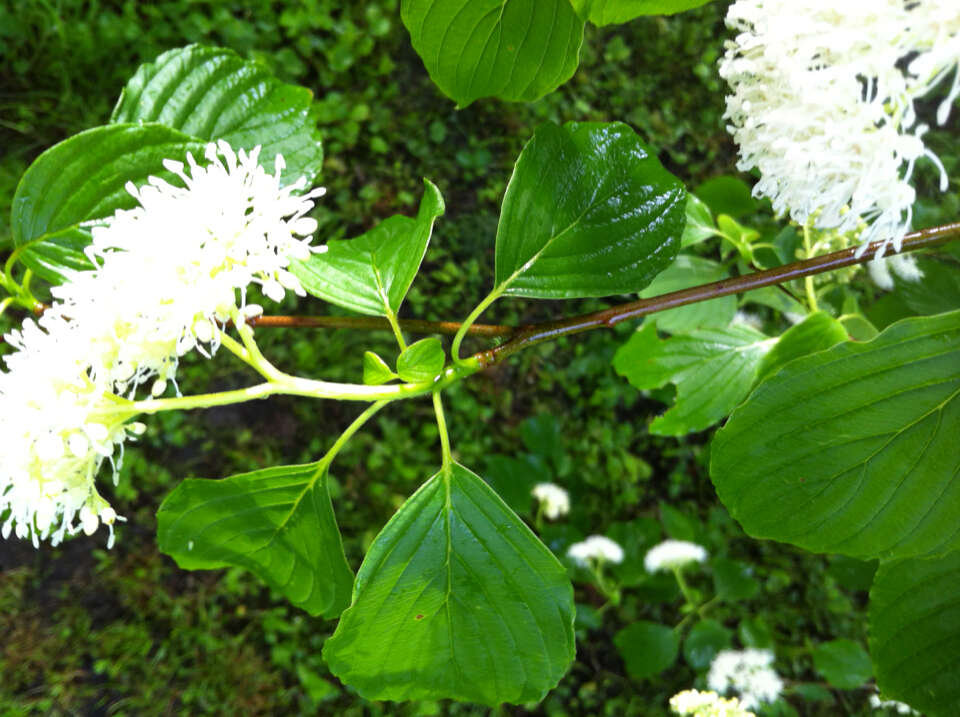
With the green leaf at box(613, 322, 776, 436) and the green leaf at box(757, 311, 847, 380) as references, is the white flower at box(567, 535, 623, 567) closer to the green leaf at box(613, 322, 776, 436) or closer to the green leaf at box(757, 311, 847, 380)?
the green leaf at box(613, 322, 776, 436)

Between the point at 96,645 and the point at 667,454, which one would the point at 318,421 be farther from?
the point at 667,454

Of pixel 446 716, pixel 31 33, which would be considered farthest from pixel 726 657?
pixel 31 33

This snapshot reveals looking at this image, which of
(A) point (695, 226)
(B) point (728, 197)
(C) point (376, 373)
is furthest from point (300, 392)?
(B) point (728, 197)

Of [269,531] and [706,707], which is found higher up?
[269,531]

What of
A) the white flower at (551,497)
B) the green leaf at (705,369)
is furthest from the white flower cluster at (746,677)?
the green leaf at (705,369)

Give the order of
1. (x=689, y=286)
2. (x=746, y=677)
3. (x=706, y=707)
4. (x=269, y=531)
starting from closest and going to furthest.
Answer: (x=269, y=531)
(x=706, y=707)
(x=689, y=286)
(x=746, y=677)

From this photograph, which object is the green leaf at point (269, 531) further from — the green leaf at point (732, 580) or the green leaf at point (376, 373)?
the green leaf at point (732, 580)

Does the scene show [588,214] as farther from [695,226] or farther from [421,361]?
[695,226]
